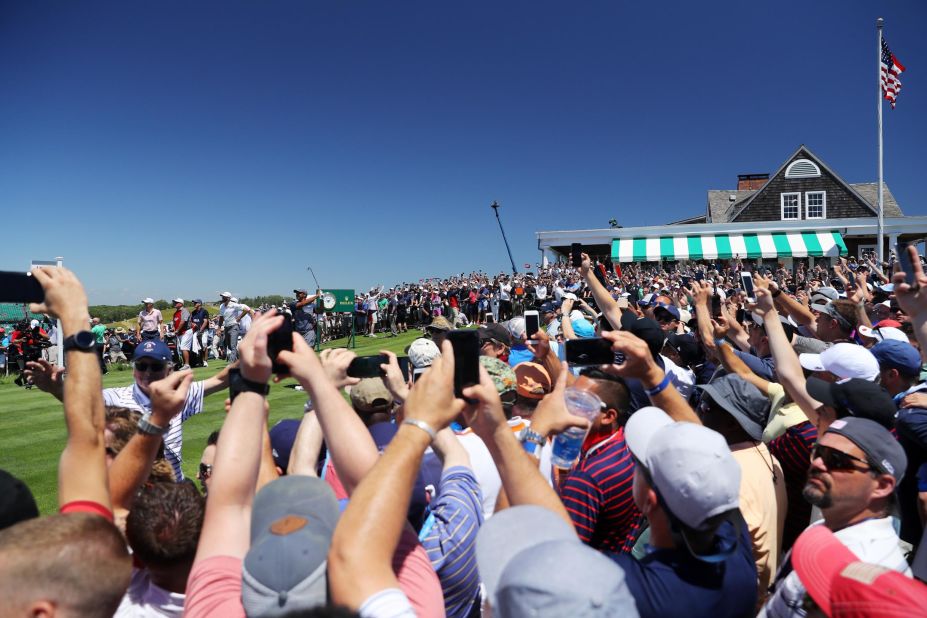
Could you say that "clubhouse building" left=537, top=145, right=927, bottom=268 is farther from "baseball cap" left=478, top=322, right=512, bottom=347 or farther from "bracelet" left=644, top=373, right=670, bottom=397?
"bracelet" left=644, top=373, right=670, bottom=397

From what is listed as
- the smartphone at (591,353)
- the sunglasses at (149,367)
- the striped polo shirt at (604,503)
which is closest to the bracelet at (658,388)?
the smartphone at (591,353)

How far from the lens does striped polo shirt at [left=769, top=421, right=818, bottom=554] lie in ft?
10.1

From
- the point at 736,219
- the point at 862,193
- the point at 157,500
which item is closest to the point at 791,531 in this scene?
the point at 157,500

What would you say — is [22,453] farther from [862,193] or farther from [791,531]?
[862,193]

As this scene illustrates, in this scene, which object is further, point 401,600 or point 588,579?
point 401,600

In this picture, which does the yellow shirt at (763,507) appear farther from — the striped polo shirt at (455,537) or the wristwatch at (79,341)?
the wristwatch at (79,341)

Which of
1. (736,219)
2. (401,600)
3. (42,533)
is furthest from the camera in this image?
(736,219)

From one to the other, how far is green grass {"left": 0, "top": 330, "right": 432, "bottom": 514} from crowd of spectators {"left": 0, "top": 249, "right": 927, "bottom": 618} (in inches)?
156

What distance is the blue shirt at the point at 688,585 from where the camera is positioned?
162 centimetres

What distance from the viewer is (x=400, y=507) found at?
138cm

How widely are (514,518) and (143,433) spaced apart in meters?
1.72

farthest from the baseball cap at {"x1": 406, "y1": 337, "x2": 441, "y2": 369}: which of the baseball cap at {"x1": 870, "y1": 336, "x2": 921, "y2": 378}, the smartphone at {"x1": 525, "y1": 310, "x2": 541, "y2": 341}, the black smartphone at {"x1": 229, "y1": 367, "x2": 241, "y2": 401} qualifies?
the baseball cap at {"x1": 870, "y1": 336, "x2": 921, "y2": 378}

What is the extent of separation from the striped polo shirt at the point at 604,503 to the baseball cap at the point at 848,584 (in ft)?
2.23

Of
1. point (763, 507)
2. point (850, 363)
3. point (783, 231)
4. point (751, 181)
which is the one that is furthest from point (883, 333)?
point (751, 181)
